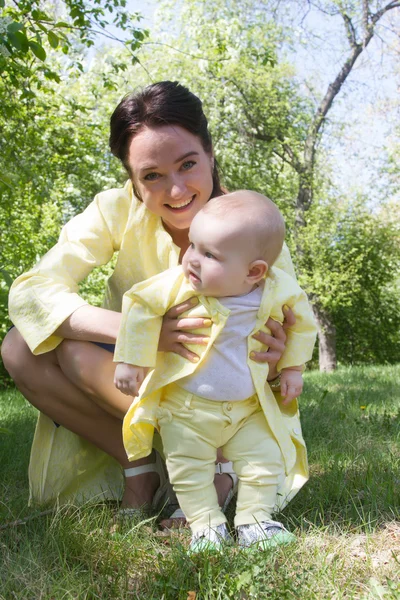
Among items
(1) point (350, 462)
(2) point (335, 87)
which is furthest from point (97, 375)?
(2) point (335, 87)

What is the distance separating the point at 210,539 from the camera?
6.47 feet

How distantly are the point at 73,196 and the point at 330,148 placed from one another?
23.7 ft

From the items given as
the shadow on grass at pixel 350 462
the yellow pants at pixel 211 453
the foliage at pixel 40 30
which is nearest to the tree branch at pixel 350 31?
the foliage at pixel 40 30

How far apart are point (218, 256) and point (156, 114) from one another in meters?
0.66

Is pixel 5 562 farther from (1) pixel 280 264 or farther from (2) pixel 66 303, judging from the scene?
(1) pixel 280 264

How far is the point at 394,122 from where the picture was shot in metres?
17.9

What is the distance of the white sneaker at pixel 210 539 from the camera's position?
6.21 feet

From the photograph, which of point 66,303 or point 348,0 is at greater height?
point 348,0

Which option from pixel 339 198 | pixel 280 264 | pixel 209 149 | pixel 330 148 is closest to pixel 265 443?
pixel 280 264

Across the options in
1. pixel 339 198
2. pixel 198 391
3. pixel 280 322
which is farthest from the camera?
pixel 339 198

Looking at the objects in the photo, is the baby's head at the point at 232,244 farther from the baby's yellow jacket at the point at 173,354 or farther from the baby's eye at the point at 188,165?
the baby's eye at the point at 188,165

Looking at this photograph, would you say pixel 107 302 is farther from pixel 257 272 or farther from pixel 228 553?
pixel 228 553

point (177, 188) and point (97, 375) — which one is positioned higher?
point (177, 188)

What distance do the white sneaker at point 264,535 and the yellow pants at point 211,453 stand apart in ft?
0.09
